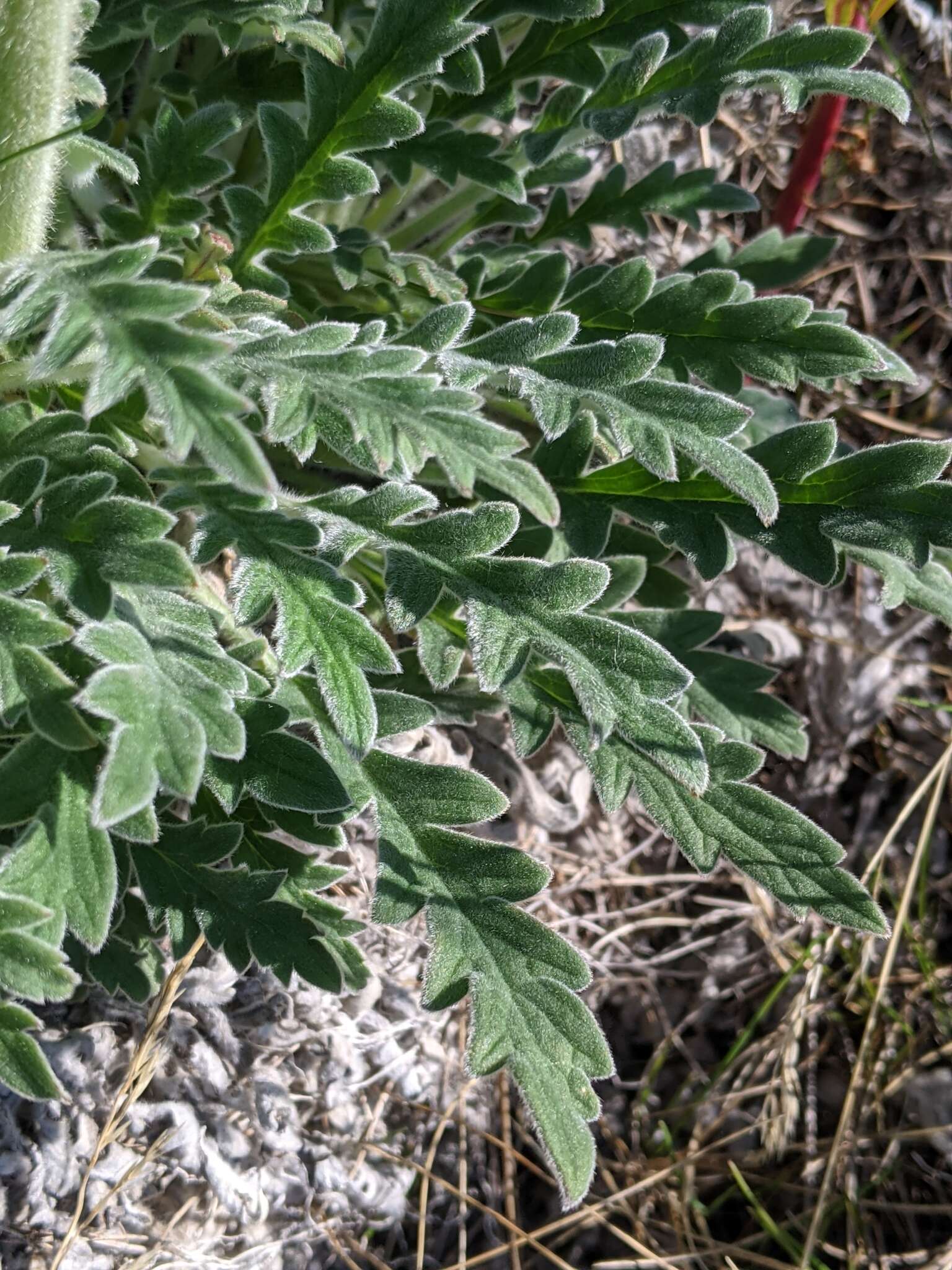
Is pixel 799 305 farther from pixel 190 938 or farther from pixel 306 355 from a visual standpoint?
pixel 190 938

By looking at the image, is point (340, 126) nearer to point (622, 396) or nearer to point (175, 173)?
point (175, 173)

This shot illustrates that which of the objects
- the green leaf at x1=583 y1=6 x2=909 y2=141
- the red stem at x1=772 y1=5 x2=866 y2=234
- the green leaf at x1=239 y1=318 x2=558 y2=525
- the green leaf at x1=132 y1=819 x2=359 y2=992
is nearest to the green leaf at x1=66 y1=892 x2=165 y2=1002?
the green leaf at x1=132 y1=819 x2=359 y2=992

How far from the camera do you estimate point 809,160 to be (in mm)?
3207

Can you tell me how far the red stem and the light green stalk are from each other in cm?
208

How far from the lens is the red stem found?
3133 millimetres

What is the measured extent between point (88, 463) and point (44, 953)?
737 millimetres

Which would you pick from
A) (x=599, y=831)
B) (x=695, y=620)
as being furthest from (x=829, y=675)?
(x=695, y=620)

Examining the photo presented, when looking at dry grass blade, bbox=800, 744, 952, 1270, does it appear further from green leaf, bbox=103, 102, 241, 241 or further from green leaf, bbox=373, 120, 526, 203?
green leaf, bbox=103, 102, 241, 241

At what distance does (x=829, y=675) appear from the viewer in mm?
3271

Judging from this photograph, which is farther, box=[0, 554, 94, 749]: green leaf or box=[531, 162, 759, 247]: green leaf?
box=[531, 162, 759, 247]: green leaf

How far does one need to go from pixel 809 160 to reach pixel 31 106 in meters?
2.20

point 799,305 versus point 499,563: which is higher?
point 799,305

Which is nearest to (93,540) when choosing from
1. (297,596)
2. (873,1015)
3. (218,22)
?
(297,596)

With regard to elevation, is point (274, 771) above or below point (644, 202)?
below
